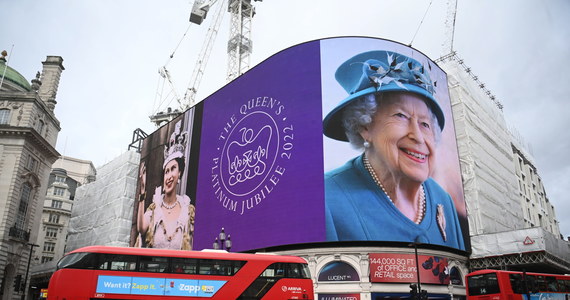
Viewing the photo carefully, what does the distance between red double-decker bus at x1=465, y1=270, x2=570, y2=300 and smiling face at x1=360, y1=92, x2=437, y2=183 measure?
11512 mm

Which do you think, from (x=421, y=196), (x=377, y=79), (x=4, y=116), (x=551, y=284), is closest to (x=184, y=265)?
(x=421, y=196)

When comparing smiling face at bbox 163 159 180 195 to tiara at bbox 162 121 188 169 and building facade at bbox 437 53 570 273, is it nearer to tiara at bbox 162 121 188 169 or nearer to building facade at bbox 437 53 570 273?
tiara at bbox 162 121 188 169

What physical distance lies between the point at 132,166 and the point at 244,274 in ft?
154

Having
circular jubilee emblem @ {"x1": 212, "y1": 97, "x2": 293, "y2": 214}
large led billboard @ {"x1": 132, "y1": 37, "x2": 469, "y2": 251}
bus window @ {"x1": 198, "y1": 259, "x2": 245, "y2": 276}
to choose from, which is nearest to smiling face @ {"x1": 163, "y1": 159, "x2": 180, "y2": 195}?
large led billboard @ {"x1": 132, "y1": 37, "x2": 469, "y2": 251}

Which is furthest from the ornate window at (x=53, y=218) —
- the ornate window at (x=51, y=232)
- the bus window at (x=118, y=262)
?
the bus window at (x=118, y=262)

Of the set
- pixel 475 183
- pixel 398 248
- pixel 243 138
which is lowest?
pixel 398 248

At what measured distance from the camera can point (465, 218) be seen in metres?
43.8

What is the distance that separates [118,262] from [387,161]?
2539 cm

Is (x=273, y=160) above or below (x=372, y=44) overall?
below

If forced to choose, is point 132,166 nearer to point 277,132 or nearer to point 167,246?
point 167,246

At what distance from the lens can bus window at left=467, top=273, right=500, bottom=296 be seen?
28.9m

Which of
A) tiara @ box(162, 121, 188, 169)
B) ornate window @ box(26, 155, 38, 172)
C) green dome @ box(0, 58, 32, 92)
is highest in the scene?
green dome @ box(0, 58, 32, 92)

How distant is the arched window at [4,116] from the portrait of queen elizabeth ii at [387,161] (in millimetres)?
34395

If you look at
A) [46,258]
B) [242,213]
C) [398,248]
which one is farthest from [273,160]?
[46,258]
